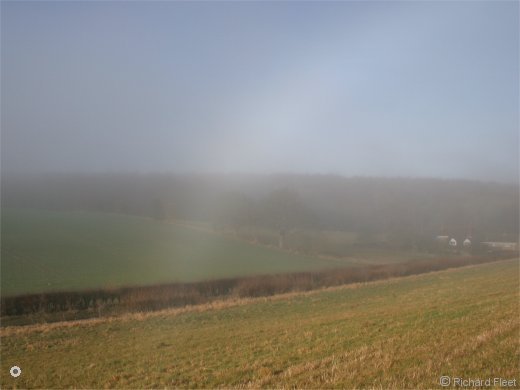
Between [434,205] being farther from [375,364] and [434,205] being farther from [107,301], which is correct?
[375,364]

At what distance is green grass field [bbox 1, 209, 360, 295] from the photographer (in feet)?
124

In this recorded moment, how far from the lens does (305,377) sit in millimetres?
7715

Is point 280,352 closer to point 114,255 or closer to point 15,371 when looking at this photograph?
point 15,371

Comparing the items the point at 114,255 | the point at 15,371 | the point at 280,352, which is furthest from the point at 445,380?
the point at 114,255

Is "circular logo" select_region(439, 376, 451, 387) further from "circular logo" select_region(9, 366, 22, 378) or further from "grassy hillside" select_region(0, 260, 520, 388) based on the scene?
"circular logo" select_region(9, 366, 22, 378)

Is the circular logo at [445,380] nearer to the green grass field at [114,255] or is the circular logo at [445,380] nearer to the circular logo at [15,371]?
the circular logo at [15,371]

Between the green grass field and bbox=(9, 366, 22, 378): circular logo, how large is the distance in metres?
21.3

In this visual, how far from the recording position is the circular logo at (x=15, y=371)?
1143cm

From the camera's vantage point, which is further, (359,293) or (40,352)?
(359,293)

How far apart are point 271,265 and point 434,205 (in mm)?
37380

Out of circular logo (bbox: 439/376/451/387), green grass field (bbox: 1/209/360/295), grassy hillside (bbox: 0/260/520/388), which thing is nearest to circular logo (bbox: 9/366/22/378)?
grassy hillside (bbox: 0/260/520/388)

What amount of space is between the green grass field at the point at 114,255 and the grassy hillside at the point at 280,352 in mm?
19516

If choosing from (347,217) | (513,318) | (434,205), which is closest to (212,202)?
(347,217)

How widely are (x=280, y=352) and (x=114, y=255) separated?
4589cm
